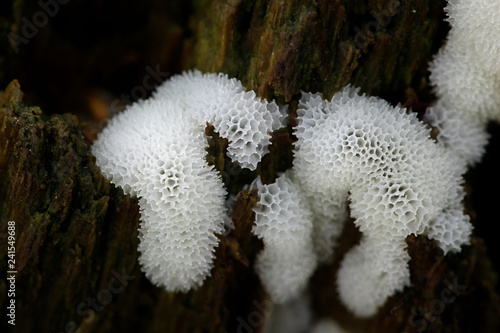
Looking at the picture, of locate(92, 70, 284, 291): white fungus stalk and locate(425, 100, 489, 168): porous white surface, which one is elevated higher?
locate(425, 100, 489, 168): porous white surface

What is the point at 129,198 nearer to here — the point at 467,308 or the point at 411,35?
the point at 411,35

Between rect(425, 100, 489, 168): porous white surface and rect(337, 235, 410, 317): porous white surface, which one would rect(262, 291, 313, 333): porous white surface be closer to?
rect(337, 235, 410, 317): porous white surface

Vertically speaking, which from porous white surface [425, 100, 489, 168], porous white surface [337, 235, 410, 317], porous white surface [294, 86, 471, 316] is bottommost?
porous white surface [337, 235, 410, 317]

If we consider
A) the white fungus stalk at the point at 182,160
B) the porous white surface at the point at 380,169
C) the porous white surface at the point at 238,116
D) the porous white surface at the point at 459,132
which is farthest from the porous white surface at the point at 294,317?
the porous white surface at the point at 459,132

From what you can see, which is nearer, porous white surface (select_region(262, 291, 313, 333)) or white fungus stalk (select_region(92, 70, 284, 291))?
white fungus stalk (select_region(92, 70, 284, 291))

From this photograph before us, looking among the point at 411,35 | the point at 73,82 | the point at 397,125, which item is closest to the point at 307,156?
the point at 397,125

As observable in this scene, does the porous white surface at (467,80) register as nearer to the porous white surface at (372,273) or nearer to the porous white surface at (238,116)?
the porous white surface at (372,273)

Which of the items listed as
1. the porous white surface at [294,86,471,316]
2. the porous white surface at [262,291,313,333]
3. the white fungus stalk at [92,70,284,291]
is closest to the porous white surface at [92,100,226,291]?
the white fungus stalk at [92,70,284,291]
